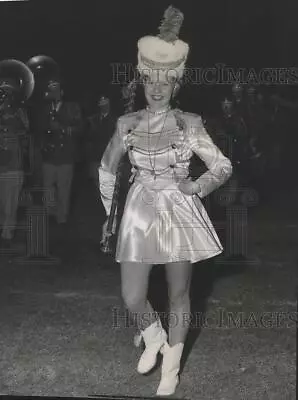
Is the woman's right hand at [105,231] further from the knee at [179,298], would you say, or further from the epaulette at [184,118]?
the epaulette at [184,118]

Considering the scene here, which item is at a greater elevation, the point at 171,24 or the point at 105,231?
the point at 171,24

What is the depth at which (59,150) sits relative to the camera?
9.02 ft

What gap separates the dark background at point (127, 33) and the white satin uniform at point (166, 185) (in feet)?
0.51

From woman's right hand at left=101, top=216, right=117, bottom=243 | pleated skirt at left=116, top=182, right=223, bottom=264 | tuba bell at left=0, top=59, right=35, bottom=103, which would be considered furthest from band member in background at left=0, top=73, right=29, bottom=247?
pleated skirt at left=116, top=182, right=223, bottom=264

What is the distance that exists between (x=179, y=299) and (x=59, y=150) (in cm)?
86

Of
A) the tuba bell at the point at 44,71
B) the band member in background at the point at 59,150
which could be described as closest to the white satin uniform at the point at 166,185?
the band member in background at the point at 59,150

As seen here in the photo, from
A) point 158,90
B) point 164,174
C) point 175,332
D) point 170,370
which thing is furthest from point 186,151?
point 170,370

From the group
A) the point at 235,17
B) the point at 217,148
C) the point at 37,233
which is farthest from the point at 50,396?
the point at 235,17

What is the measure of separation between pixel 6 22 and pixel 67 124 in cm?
52

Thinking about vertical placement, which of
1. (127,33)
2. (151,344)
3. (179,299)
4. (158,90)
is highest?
(127,33)

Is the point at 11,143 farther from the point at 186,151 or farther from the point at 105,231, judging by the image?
the point at 186,151

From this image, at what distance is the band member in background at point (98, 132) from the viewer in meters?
2.66

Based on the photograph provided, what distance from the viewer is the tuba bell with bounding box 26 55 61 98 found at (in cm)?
267

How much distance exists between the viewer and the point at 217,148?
8.43 ft
